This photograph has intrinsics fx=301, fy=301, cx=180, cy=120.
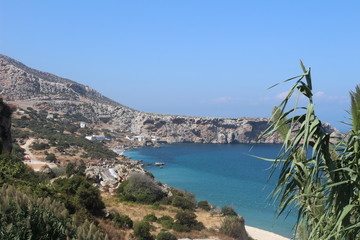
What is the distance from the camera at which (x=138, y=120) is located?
118750 mm

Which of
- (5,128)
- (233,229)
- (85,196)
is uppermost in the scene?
(5,128)

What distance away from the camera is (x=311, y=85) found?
Answer: 3.15 meters

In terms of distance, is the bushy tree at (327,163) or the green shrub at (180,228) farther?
the green shrub at (180,228)

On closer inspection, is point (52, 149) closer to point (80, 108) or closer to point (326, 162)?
point (326, 162)

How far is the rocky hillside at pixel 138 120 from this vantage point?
103m

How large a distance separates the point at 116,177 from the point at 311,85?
81.5 ft

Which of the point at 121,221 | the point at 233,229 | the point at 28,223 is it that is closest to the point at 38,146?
A: the point at 121,221

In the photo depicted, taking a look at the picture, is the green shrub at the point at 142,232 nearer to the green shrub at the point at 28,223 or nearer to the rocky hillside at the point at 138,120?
the green shrub at the point at 28,223

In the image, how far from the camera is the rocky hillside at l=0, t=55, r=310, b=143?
103188 millimetres

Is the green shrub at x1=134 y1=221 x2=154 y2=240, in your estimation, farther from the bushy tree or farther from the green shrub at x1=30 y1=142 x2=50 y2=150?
the green shrub at x1=30 y1=142 x2=50 y2=150

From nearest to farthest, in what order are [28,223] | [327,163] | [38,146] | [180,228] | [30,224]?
[327,163] < [28,223] < [30,224] < [180,228] < [38,146]

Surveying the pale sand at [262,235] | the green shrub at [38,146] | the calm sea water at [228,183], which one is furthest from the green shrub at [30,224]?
the green shrub at [38,146]

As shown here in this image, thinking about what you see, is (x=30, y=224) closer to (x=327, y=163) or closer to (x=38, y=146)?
(x=327, y=163)

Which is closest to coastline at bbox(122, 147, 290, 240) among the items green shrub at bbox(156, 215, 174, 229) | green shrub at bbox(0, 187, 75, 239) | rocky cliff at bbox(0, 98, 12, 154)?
green shrub at bbox(156, 215, 174, 229)
